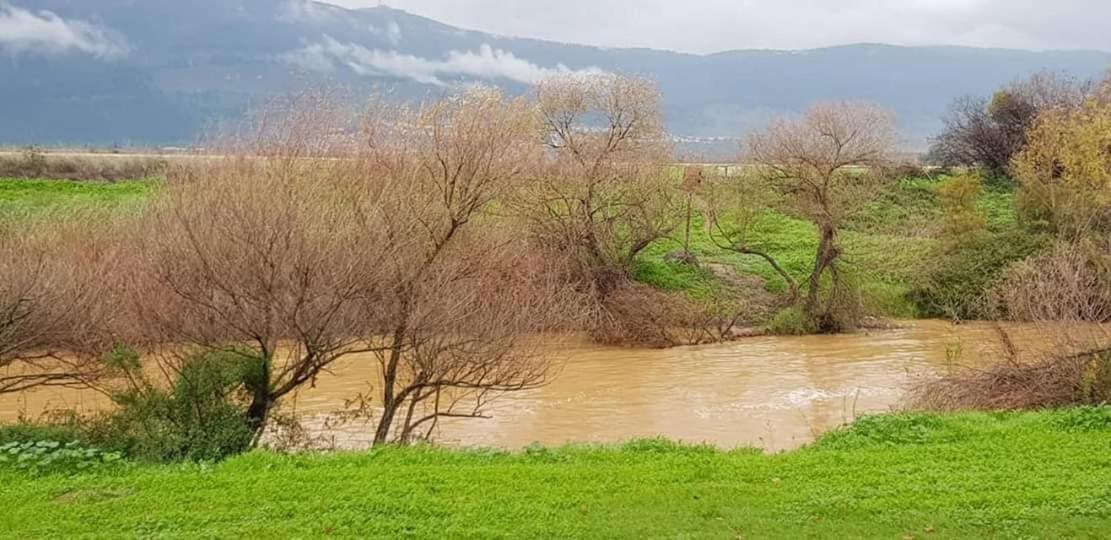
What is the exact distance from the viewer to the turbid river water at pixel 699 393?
19.4 metres

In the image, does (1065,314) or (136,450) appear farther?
(1065,314)

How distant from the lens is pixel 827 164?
3042 cm

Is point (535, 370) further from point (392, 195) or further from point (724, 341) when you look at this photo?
point (724, 341)

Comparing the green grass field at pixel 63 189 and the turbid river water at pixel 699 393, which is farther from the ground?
the green grass field at pixel 63 189

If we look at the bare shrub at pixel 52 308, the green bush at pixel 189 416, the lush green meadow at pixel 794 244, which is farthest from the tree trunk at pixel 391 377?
the lush green meadow at pixel 794 244

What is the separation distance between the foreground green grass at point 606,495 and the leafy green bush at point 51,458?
0.35m

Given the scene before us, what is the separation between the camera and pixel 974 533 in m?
8.98

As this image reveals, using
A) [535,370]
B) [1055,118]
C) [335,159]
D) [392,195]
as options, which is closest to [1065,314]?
[535,370]

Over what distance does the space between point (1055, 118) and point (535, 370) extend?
1068 inches

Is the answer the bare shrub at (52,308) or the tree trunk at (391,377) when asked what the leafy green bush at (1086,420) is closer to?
the tree trunk at (391,377)

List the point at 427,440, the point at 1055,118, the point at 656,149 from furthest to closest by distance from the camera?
the point at 1055,118
the point at 656,149
the point at 427,440

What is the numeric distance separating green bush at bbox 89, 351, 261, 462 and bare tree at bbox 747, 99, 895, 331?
20529 mm

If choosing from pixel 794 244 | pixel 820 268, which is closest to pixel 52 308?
pixel 820 268

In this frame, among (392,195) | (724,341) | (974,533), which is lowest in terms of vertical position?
(724,341)
